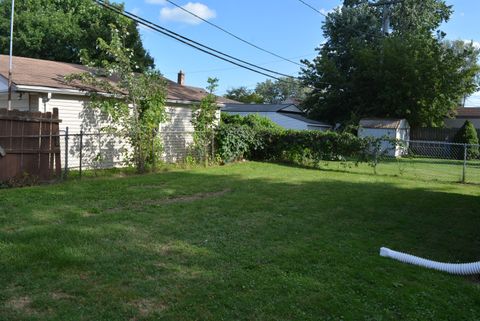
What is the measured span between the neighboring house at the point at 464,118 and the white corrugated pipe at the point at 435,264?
36.2 m

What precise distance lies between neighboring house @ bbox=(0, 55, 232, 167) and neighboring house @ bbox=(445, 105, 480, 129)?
98.8ft

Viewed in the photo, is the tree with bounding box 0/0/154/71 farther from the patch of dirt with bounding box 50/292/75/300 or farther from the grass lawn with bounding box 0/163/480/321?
the patch of dirt with bounding box 50/292/75/300

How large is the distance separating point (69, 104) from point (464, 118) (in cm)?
3826

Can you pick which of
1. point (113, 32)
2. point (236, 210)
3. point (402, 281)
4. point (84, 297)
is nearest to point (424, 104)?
point (113, 32)

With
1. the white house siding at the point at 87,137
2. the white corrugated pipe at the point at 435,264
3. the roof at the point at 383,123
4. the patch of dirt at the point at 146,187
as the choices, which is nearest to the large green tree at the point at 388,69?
the roof at the point at 383,123

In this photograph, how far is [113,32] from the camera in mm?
12453

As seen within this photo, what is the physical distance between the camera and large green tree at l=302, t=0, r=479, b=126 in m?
28.8

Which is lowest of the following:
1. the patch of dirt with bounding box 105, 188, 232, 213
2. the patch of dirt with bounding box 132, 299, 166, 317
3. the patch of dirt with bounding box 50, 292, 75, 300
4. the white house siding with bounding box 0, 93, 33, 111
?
the patch of dirt with bounding box 132, 299, 166, 317

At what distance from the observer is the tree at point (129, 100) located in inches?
479

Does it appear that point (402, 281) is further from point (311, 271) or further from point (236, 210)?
point (236, 210)

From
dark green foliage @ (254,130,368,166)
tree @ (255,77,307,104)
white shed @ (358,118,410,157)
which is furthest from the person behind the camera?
tree @ (255,77,307,104)

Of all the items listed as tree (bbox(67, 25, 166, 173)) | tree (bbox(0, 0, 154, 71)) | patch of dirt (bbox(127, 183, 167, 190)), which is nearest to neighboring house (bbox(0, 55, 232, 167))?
tree (bbox(67, 25, 166, 173))

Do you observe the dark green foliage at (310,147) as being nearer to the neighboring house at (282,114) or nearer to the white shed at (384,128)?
the white shed at (384,128)

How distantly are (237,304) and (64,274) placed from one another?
1.81 meters
